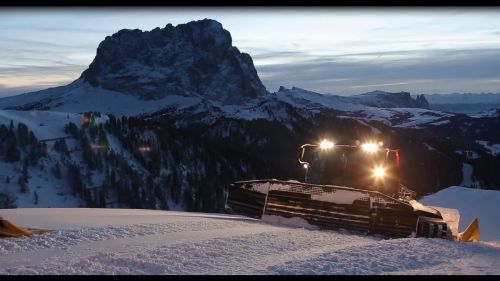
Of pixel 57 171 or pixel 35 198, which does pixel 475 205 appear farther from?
pixel 57 171

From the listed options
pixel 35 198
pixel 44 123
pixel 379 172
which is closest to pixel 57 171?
pixel 35 198

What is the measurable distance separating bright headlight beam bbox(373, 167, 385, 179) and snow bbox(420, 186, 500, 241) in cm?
620

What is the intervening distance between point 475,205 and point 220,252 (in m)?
20.3

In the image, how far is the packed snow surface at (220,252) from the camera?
7246 mm

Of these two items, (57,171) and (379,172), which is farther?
(57,171)

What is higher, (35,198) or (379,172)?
(379,172)

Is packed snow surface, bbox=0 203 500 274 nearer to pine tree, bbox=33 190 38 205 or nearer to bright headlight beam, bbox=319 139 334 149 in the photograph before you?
bright headlight beam, bbox=319 139 334 149

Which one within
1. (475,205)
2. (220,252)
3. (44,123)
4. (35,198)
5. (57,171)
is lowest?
(35,198)

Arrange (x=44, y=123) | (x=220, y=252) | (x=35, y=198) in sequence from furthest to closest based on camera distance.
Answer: (x=44, y=123) < (x=35, y=198) < (x=220, y=252)

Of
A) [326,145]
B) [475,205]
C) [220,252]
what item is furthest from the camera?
[475,205]

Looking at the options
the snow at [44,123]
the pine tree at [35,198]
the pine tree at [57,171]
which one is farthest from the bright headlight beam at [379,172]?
the snow at [44,123]

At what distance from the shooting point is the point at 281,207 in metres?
12.9

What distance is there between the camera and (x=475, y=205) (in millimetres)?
25609
